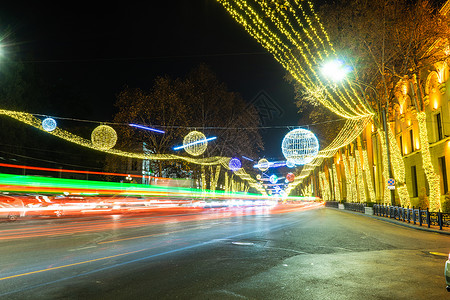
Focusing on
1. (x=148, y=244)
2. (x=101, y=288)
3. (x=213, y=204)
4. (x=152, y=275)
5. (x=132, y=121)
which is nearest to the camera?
(x=101, y=288)

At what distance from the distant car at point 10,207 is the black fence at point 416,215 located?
23.9 metres

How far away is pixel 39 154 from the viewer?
143 feet

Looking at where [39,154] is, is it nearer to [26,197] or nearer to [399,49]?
[26,197]

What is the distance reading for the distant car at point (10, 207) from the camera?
19469 millimetres

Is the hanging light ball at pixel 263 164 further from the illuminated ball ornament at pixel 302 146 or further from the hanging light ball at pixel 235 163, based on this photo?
the illuminated ball ornament at pixel 302 146

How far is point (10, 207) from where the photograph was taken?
20.1m

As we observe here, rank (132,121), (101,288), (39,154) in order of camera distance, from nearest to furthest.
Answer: (101,288) < (132,121) < (39,154)

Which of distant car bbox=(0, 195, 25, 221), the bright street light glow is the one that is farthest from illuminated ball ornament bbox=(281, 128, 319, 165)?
distant car bbox=(0, 195, 25, 221)

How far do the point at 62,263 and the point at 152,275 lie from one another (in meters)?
2.50

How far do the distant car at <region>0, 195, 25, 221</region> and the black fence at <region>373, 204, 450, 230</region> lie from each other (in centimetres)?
2390


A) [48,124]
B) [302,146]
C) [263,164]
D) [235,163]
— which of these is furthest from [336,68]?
[235,163]

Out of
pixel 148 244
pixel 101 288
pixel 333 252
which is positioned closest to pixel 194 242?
pixel 148 244

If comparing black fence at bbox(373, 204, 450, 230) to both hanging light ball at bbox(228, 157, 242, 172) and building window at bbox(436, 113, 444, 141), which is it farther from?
hanging light ball at bbox(228, 157, 242, 172)

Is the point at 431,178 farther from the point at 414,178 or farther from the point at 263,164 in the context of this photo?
the point at 263,164
